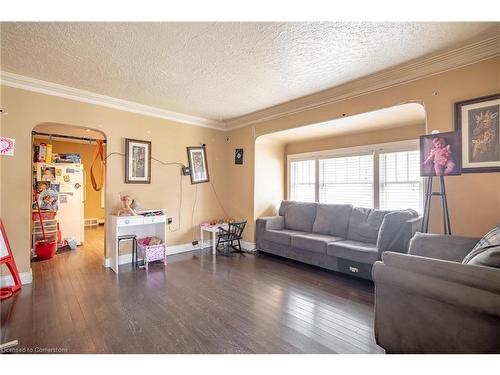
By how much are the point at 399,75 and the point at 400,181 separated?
1714mm

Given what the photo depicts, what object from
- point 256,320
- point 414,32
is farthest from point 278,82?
point 256,320

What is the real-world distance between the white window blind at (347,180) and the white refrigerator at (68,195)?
5.07 meters

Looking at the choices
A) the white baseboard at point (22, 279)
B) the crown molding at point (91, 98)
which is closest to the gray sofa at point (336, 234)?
the crown molding at point (91, 98)

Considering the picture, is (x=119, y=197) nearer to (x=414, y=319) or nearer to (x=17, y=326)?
(x=17, y=326)

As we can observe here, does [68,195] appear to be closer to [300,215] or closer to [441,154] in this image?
[300,215]

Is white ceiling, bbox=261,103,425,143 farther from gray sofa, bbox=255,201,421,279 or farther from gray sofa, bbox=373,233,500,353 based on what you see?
gray sofa, bbox=373,233,500,353

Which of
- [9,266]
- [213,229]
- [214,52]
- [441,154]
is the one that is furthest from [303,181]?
[9,266]

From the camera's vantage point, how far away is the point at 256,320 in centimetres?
221

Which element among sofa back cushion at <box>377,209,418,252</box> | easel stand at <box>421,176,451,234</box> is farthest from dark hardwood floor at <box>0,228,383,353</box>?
easel stand at <box>421,176,451,234</box>

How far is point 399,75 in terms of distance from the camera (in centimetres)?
286

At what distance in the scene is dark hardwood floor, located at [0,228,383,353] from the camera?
1862 mm

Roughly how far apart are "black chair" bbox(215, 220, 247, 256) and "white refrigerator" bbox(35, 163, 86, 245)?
3.01m
